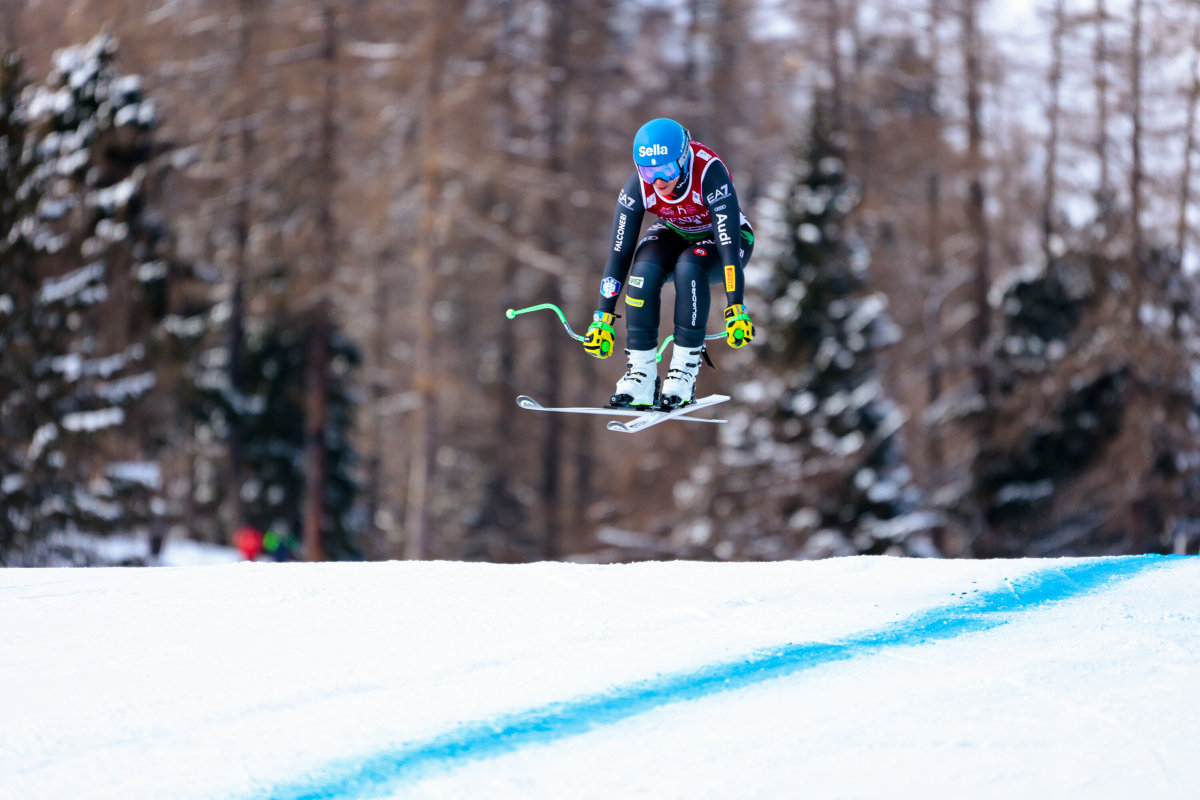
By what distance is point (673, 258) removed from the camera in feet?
23.2

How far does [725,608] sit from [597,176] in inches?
693

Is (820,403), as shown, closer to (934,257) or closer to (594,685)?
(934,257)

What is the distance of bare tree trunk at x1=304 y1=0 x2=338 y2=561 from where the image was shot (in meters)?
18.4

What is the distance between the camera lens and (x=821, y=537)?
63.1 ft

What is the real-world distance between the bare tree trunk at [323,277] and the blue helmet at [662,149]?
12.9 m

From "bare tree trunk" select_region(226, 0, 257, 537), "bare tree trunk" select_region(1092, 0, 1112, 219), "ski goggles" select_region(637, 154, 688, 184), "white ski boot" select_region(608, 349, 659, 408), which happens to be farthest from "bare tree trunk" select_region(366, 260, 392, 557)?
"ski goggles" select_region(637, 154, 688, 184)

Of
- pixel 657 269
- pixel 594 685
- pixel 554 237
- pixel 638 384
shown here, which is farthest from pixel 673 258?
pixel 554 237

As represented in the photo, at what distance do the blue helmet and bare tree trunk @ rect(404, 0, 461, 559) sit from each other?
10745 millimetres

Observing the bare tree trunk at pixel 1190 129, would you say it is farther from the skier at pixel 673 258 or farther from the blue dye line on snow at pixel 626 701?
the blue dye line on snow at pixel 626 701

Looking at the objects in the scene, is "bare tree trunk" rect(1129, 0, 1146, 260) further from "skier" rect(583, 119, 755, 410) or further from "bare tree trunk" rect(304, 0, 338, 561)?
"skier" rect(583, 119, 755, 410)

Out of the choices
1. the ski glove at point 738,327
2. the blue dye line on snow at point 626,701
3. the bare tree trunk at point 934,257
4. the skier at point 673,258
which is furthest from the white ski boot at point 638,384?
the bare tree trunk at point 934,257

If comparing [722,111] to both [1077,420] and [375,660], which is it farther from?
[375,660]

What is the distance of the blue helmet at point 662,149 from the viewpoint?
20.9 feet

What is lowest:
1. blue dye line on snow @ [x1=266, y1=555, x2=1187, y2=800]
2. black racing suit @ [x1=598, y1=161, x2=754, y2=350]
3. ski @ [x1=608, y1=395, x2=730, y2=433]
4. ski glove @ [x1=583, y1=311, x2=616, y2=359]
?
blue dye line on snow @ [x1=266, y1=555, x2=1187, y2=800]
